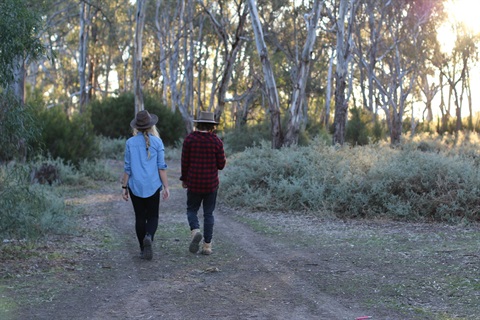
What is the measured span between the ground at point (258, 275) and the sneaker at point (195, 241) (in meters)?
0.08

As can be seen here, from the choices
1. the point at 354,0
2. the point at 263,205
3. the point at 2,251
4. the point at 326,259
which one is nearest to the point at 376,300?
the point at 326,259

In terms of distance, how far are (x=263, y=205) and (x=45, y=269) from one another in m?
5.61

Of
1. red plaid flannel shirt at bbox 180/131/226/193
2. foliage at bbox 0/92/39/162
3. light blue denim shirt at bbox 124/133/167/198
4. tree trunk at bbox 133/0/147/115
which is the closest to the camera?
foliage at bbox 0/92/39/162

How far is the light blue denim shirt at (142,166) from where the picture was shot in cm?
735

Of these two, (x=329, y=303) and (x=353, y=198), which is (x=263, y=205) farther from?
(x=329, y=303)

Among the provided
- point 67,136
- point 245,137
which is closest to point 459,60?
point 245,137

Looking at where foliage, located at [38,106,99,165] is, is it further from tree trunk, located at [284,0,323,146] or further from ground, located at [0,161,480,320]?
ground, located at [0,161,480,320]

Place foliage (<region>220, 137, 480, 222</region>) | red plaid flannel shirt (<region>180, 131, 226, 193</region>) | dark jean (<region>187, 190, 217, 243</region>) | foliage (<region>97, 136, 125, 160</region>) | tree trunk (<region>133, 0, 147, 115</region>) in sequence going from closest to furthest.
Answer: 1. red plaid flannel shirt (<region>180, 131, 226, 193</region>)
2. dark jean (<region>187, 190, 217, 243</region>)
3. foliage (<region>220, 137, 480, 222</region>)
4. tree trunk (<region>133, 0, 147, 115</region>)
5. foliage (<region>97, 136, 125, 160</region>)

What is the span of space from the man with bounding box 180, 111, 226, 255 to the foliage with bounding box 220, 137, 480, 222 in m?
3.54

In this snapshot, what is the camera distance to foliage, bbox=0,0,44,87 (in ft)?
22.0

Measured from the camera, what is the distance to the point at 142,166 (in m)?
7.39

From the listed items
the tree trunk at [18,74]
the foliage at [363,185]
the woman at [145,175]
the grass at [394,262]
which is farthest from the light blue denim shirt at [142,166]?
the foliage at [363,185]

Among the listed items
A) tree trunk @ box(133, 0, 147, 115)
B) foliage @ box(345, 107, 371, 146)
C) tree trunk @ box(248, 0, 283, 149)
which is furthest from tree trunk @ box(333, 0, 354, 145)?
foliage @ box(345, 107, 371, 146)

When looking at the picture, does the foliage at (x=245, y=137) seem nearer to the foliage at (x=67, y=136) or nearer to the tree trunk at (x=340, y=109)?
the tree trunk at (x=340, y=109)
